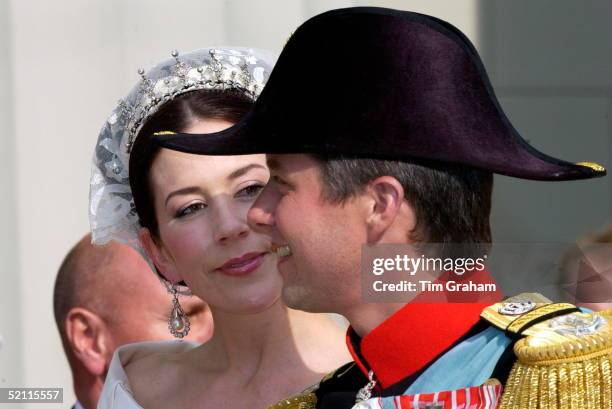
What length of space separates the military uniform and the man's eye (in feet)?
1.96

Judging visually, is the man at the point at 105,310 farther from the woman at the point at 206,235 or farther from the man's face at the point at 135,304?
the woman at the point at 206,235

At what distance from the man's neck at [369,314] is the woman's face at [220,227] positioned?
0.51 metres

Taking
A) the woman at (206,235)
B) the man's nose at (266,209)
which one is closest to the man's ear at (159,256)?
the woman at (206,235)

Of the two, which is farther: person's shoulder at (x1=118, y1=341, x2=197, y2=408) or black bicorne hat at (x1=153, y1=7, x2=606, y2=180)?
person's shoulder at (x1=118, y1=341, x2=197, y2=408)

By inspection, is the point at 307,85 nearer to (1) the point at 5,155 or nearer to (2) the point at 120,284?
(2) the point at 120,284

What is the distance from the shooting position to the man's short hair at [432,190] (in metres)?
1.57

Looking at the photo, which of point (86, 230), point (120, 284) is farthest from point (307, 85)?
point (86, 230)

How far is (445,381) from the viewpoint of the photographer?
1.57 meters

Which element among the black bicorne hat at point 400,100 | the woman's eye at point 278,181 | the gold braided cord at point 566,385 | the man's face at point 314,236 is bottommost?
the gold braided cord at point 566,385

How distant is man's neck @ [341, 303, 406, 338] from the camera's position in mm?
1620

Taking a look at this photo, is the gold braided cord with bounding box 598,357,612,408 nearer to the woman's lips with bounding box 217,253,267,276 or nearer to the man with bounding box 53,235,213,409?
the woman's lips with bounding box 217,253,267,276

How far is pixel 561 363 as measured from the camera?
58.5 inches

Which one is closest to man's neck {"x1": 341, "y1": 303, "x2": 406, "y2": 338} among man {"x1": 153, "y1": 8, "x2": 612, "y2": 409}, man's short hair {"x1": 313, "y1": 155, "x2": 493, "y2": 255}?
man {"x1": 153, "y1": 8, "x2": 612, "y2": 409}

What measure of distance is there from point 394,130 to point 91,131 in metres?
2.56
